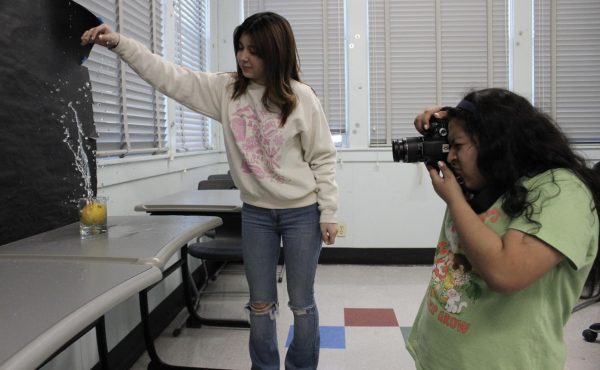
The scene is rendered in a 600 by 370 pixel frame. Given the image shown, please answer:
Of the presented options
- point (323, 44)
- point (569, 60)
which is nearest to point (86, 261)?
point (323, 44)

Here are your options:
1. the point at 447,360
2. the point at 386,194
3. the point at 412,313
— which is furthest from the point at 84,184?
the point at 386,194

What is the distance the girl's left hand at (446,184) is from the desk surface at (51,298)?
0.60 metres

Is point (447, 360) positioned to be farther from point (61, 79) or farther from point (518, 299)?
point (61, 79)

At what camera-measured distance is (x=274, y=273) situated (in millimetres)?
1560

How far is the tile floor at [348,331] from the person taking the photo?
2090mm

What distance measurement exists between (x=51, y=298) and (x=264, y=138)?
824 mm

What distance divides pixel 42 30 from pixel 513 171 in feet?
4.29

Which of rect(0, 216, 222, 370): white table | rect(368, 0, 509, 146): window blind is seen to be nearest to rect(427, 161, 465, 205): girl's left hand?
rect(0, 216, 222, 370): white table

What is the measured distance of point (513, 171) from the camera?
0.82 m

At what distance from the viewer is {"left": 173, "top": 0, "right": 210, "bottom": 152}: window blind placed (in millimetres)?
3000

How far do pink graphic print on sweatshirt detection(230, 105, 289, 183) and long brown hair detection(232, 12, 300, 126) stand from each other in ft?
0.13

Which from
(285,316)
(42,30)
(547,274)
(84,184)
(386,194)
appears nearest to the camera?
(547,274)

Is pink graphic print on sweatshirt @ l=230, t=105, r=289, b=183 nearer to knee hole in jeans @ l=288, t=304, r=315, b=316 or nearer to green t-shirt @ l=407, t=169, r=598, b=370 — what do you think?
knee hole in jeans @ l=288, t=304, r=315, b=316

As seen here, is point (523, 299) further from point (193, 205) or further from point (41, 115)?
point (193, 205)
